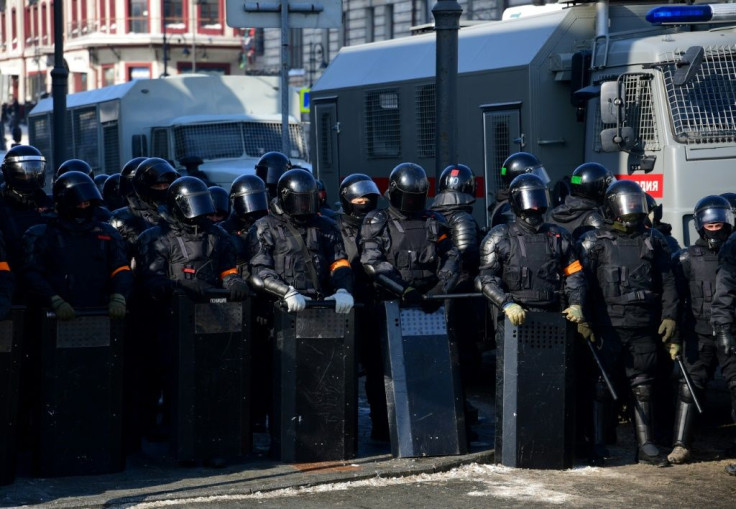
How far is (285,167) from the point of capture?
40.8 ft

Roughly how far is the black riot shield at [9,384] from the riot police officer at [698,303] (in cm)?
391

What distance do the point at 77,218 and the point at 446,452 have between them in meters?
2.63

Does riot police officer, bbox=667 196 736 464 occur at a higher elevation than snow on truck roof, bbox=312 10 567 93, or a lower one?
lower

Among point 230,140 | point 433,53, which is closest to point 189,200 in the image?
point 433,53

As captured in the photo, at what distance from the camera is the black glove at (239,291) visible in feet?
28.6

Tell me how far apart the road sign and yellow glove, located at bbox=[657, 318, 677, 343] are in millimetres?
4259

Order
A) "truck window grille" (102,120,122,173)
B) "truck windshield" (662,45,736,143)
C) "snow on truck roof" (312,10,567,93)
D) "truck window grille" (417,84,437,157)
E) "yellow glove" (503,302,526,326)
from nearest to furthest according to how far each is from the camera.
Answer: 1. "yellow glove" (503,302,526,326)
2. "truck windshield" (662,45,736,143)
3. "snow on truck roof" (312,10,567,93)
4. "truck window grille" (417,84,437,157)
5. "truck window grille" (102,120,122,173)

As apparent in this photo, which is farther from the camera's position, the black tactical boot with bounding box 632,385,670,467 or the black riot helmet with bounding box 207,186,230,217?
the black riot helmet with bounding box 207,186,230,217

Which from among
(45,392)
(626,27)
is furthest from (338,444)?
(626,27)

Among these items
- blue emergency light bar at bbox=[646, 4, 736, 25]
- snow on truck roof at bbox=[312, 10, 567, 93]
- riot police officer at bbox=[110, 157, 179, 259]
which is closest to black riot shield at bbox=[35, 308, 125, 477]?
riot police officer at bbox=[110, 157, 179, 259]

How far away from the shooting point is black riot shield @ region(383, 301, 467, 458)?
29.2 feet

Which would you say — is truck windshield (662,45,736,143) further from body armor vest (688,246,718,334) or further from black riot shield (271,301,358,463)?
black riot shield (271,301,358,463)

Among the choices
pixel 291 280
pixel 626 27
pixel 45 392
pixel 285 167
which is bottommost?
pixel 45 392

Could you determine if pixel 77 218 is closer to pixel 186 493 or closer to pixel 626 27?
pixel 186 493
